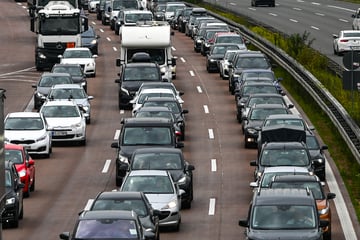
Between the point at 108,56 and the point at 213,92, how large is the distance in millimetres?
15983

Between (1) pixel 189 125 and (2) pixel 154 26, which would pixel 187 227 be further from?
(2) pixel 154 26

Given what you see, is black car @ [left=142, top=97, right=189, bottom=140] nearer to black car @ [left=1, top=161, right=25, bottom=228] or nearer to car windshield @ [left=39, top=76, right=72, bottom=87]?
car windshield @ [left=39, top=76, right=72, bottom=87]

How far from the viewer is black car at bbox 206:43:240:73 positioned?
2717 inches

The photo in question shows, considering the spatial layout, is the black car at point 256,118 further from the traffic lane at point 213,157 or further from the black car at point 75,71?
the black car at point 75,71

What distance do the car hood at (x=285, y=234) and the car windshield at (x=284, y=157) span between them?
1017cm

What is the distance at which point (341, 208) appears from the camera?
36469 mm

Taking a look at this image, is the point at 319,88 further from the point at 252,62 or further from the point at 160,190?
the point at 160,190

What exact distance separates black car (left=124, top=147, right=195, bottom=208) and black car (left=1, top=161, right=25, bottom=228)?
161 inches

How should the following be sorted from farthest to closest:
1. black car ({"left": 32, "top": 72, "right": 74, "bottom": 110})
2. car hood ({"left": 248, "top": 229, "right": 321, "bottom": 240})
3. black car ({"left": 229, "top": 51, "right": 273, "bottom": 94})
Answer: black car ({"left": 229, "top": 51, "right": 273, "bottom": 94}), black car ({"left": 32, "top": 72, "right": 74, "bottom": 110}), car hood ({"left": 248, "top": 229, "right": 321, "bottom": 240})

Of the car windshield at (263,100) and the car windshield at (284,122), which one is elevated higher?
the car windshield at (284,122)

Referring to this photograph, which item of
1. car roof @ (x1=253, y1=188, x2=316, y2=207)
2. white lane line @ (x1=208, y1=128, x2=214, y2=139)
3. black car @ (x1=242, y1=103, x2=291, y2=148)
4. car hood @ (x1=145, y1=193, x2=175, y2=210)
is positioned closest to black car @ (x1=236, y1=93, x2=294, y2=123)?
white lane line @ (x1=208, y1=128, x2=214, y2=139)

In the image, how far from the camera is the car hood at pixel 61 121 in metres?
48.2

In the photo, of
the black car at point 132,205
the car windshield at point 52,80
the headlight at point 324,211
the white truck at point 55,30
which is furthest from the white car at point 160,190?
the white truck at point 55,30

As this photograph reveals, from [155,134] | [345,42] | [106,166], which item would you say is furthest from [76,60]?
[155,134]
